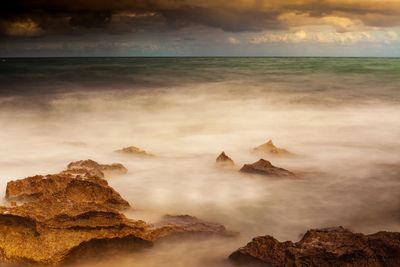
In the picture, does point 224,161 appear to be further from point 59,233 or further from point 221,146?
point 59,233

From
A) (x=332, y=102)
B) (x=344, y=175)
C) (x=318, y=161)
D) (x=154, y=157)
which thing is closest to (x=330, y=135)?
(x=318, y=161)

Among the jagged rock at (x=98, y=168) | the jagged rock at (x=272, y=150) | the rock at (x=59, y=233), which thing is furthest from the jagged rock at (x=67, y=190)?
the jagged rock at (x=272, y=150)

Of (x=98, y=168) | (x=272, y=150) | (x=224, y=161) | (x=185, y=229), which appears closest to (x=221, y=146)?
(x=272, y=150)

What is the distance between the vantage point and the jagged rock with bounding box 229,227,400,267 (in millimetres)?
4391

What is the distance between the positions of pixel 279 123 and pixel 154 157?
30.8ft

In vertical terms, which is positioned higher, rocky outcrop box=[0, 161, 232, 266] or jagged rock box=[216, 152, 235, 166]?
rocky outcrop box=[0, 161, 232, 266]

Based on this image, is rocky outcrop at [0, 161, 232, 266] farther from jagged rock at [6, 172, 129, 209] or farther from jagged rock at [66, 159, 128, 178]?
jagged rock at [66, 159, 128, 178]

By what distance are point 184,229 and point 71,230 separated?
4.67 ft

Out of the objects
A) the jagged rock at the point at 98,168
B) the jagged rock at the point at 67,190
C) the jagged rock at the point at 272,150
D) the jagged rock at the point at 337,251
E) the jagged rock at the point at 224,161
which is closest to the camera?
the jagged rock at the point at 337,251

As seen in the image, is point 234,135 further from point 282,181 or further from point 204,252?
point 204,252

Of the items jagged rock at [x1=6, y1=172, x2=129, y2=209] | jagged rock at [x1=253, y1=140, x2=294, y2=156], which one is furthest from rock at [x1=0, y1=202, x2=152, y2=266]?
jagged rock at [x1=253, y1=140, x2=294, y2=156]

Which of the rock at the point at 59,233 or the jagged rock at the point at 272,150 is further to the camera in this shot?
the jagged rock at the point at 272,150

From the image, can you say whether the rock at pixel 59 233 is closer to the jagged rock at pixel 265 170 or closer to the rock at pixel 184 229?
the rock at pixel 184 229

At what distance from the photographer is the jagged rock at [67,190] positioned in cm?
601
